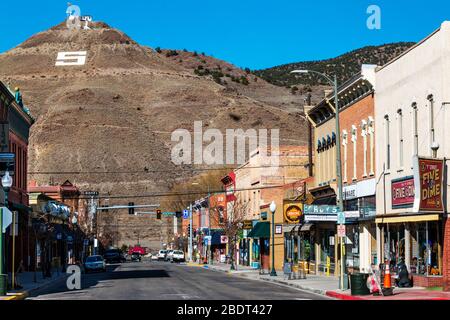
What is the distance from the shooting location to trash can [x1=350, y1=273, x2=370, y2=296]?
28.0m

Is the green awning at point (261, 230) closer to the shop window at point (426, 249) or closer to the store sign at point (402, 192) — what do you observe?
the store sign at point (402, 192)

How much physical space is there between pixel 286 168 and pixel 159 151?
102935 millimetres

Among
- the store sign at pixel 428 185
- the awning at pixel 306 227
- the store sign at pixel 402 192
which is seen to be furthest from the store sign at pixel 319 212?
the awning at pixel 306 227

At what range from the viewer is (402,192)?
32.8 m

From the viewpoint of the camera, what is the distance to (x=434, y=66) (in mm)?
29656

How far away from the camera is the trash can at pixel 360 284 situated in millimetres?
27969

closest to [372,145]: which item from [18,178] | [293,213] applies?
[293,213]

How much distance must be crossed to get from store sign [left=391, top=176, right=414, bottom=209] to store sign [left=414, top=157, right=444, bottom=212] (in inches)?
101

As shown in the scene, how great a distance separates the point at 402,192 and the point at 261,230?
89.1ft

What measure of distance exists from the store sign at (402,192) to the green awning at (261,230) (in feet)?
82.1

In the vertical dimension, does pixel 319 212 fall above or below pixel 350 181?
below

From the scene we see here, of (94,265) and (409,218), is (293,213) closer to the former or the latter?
(409,218)

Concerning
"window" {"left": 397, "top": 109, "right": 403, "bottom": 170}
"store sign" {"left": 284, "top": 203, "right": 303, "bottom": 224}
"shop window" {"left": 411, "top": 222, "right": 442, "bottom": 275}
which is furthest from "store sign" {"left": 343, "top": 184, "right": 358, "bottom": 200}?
"shop window" {"left": 411, "top": 222, "right": 442, "bottom": 275}
